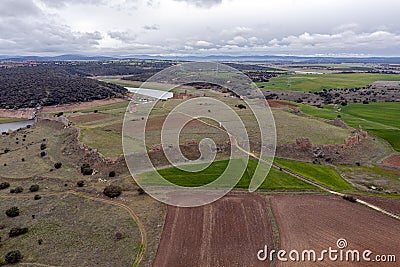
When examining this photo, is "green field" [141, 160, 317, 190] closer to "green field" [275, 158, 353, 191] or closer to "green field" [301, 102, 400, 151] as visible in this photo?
"green field" [275, 158, 353, 191]

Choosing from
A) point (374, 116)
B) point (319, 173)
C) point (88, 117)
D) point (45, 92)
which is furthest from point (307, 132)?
point (45, 92)

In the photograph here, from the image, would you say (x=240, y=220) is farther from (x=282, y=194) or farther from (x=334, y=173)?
(x=334, y=173)

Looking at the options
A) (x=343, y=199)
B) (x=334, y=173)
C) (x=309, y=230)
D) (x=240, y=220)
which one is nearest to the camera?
(x=309, y=230)

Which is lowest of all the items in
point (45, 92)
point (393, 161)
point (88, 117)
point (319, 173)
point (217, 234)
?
point (393, 161)

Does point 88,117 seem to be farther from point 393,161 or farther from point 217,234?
point 393,161

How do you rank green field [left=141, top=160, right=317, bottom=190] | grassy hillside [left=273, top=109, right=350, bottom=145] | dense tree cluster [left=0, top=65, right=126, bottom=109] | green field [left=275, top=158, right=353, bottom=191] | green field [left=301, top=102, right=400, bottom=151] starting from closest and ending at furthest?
green field [left=141, top=160, right=317, bottom=190] < green field [left=275, top=158, right=353, bottom=191] < grassy hillside [left=273, top=109, right=350, bottom=145] < green field [left=301, top=102, right=400, bottom=151] < dense tree cluster [left=0, top=65, right=126, bottom=109]

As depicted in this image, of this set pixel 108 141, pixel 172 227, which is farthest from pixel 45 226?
pixel 108 141

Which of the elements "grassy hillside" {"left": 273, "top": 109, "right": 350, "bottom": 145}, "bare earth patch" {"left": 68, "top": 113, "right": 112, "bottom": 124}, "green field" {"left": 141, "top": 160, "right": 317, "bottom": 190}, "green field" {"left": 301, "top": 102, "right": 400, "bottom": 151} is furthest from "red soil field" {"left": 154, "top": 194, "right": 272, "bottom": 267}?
"bare earth patch" {"left": 68, "top": 113, "right": 112, "bottom": 124}
